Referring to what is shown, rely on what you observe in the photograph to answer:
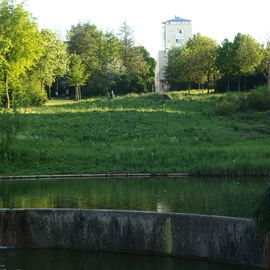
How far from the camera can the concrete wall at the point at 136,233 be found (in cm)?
1469

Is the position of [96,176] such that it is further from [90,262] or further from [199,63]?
[199,63]

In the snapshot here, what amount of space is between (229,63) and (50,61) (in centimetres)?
2146

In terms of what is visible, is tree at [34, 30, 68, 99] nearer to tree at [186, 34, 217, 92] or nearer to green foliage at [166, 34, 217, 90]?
green foliage at [166, 34, 217, 90]

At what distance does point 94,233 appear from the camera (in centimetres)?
1658

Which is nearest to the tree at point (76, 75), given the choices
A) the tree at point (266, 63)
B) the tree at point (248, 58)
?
the tree at point (248, 58)

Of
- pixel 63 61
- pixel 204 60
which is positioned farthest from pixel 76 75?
pixel 204 60

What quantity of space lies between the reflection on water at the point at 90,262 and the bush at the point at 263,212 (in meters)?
2.46

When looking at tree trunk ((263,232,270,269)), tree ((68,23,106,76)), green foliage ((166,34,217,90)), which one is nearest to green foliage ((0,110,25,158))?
tree trunk ((263,232,270,269))

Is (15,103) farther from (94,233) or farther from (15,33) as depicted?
(15,33)

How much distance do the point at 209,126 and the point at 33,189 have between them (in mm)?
18959

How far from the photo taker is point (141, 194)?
2366 centimetres

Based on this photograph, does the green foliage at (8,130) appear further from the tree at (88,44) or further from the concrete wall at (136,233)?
the tree at (88,44)

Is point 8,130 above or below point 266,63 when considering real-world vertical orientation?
below

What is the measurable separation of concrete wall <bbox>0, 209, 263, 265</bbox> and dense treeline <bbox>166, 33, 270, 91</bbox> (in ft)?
165
